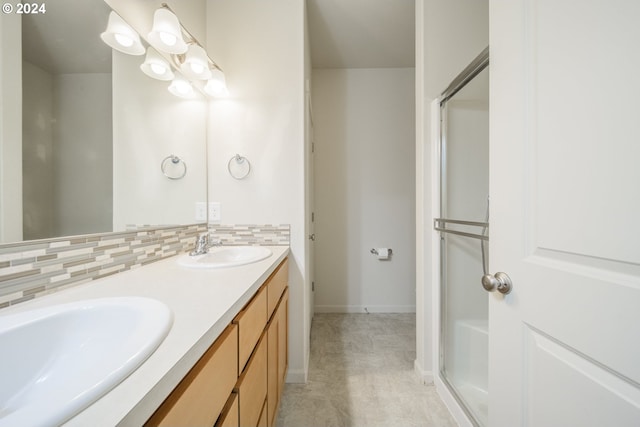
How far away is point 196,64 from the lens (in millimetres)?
1327

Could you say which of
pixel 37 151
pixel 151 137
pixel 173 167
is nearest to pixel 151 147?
pixel 151 137

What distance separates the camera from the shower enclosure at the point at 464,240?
1.26m

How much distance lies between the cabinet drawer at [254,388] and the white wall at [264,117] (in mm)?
629

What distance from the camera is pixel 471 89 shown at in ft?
4.16

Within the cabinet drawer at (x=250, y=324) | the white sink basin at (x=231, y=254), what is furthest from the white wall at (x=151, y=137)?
the cabinet drawer at (x=250, y=324)

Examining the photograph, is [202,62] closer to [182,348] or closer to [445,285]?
[182,348]

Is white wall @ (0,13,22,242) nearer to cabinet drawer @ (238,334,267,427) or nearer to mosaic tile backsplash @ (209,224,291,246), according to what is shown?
cabinet drawer @ (238,334,267,427)

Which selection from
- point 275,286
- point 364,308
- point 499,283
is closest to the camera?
point 499,283

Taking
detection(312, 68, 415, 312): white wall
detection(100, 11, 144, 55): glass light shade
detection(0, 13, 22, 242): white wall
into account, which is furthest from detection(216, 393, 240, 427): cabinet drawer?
detection(312, 68, 415, 312): white wall

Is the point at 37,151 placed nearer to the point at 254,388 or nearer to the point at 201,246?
the point at 201,246

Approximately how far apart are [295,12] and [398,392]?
251cm

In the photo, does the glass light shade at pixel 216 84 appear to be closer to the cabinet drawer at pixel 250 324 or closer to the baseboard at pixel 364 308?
the cabinet drawer at pixel 250 324

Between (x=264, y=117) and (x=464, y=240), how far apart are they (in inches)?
57.1

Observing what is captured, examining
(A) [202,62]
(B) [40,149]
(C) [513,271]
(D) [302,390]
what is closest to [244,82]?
(A) [202,62]
